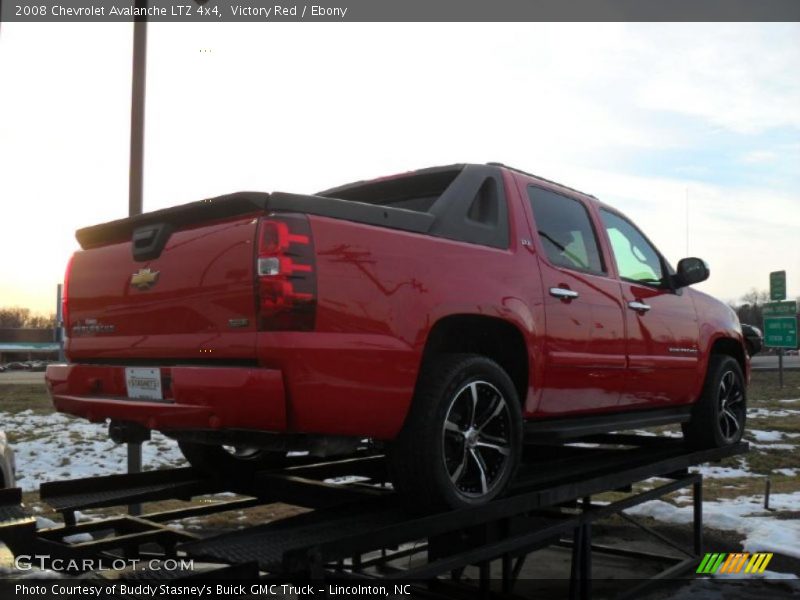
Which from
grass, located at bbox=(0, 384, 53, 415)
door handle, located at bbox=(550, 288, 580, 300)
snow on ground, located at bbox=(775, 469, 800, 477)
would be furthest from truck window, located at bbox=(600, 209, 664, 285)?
grass, located at bbox=(0, 384, 53, 415)

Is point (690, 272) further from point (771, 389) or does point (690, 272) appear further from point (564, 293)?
→ point (771, 389)

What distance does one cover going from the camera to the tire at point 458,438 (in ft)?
10.8

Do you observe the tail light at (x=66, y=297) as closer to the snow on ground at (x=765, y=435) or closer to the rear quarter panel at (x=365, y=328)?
the rear quarter panel at (x=365, y=328)

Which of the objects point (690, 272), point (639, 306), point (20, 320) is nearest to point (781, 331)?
point (690, 272)

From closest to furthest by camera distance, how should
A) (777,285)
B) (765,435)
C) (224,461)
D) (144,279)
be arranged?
(144,279), (224,461), (765,435), (777,285)

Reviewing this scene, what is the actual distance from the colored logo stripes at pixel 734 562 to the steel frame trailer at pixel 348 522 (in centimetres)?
14

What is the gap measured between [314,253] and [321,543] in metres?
1.14

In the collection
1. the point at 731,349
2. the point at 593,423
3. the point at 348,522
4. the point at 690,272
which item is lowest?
the point at 348,522

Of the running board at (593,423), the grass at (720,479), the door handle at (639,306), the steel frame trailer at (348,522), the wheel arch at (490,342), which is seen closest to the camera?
the steel frame trailer at (348,522)

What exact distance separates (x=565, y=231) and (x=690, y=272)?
1.42m

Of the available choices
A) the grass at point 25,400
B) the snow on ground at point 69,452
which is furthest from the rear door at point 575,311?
the grass at point 25,400

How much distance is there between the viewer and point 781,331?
88.3 ft

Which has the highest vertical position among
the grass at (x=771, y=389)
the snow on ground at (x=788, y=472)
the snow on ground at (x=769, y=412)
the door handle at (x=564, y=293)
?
the door handle at (x=564, y=293)

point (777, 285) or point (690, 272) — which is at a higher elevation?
point (777, 285)
